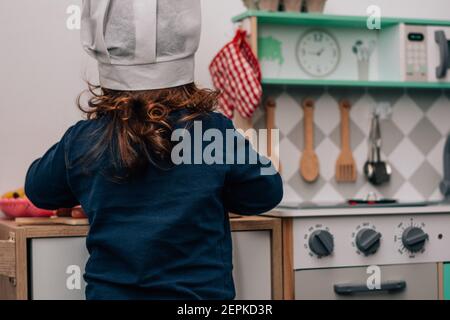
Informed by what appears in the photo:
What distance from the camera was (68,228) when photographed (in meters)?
1.87

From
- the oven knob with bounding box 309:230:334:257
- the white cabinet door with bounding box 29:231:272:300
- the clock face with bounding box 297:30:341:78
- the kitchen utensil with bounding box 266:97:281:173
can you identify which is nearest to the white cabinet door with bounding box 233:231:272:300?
the oven knob with bounding box 309:230:334:257

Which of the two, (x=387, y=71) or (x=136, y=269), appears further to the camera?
(x=387, y=71)

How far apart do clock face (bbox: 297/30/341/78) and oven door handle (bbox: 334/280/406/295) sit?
85cm

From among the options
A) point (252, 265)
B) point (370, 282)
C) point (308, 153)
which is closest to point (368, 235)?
point (370, 282)

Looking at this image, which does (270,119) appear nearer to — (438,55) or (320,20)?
(320,20)

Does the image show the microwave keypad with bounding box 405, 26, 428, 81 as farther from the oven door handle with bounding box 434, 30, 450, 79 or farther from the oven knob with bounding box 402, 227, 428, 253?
the oven knob with bounding box 402, 227, 428, 253

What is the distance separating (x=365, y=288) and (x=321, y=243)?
17 centimetres

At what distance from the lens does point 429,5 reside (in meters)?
2.91

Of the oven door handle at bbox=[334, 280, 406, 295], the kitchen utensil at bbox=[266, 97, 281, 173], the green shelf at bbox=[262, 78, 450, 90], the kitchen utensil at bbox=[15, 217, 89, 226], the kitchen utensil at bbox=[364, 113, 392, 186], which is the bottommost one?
the oven door handle at bbox=[334, 280, 406, 295]

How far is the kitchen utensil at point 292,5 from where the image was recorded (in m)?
2.60

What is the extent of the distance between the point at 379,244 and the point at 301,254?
23 centimetres

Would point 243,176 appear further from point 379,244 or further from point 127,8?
point 379,244

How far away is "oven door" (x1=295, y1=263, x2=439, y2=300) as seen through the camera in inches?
83.3
